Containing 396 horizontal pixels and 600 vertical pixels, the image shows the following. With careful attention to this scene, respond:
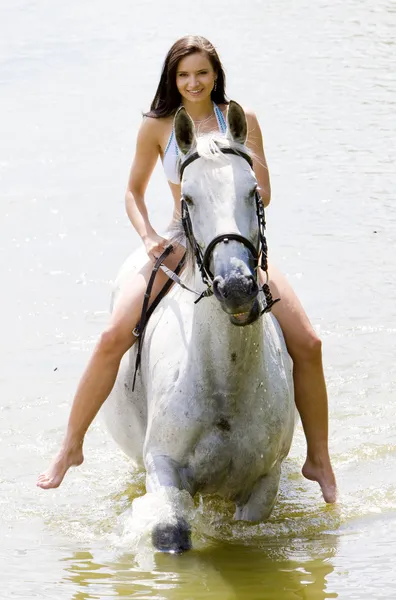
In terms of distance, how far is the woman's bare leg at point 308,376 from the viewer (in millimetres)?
5949

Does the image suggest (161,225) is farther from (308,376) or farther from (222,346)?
(222,346)

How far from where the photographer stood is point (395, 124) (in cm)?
1527

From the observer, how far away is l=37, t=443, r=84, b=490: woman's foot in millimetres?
6250

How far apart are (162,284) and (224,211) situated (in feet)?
4.10

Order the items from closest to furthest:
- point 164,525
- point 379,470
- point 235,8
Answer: point 164,525
point 379,470
point 235,8

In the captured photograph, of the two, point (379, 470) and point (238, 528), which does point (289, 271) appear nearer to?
point (379, 470)

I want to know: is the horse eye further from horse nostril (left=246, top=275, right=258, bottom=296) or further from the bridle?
horse nostril (left=246, top=275, right=258, bottom=296)

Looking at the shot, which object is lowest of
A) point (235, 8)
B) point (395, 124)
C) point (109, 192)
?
point (109, 192)

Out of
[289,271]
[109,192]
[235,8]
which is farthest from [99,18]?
[289,271]

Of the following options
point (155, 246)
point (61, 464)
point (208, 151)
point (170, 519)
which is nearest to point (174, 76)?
point (155, 246)

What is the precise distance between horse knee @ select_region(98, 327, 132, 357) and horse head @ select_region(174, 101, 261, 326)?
1063mm

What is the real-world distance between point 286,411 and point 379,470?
188cm

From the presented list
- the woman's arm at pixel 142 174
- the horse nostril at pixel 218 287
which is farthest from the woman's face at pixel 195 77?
the horse nostril at pixel 218 287

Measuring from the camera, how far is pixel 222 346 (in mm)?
5156
